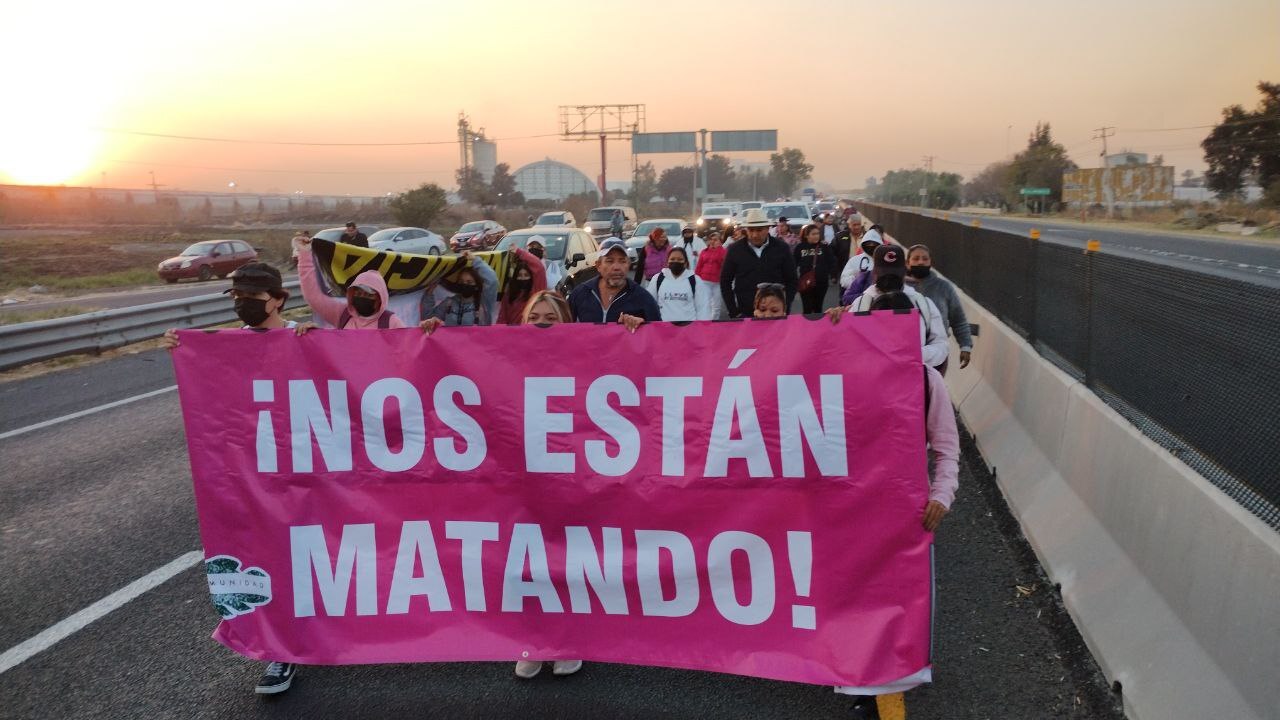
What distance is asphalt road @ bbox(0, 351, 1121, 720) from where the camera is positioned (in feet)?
12.4

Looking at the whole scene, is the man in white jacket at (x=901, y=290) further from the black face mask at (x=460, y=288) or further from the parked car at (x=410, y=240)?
the parked car at (x=410, y=240)

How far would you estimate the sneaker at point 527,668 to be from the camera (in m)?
4.07

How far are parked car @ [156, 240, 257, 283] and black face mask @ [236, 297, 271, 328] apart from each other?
97.9 ft

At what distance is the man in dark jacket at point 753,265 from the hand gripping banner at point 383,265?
12.9ft

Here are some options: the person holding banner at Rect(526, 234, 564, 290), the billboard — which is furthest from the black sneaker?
the billboard

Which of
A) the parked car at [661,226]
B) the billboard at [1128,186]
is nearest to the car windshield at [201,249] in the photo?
the parked car at [661,226]

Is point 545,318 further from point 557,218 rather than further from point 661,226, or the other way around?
point 557,218

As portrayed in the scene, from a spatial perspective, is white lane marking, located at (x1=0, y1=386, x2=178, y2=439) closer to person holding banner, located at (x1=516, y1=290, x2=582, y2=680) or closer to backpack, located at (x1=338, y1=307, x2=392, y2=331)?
backpack, located at (x1=338, y1=307, x2=392, y2=331)

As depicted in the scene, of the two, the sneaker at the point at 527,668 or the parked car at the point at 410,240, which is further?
the parked car at the point at 410,240

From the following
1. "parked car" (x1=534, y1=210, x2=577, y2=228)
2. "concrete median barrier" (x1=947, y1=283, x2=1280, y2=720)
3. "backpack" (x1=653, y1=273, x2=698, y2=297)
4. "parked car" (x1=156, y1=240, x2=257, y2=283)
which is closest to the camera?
"concrete median barrier" (x1=947, y1=283, x2=1280, y2=720)

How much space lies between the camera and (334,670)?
427 centimetres

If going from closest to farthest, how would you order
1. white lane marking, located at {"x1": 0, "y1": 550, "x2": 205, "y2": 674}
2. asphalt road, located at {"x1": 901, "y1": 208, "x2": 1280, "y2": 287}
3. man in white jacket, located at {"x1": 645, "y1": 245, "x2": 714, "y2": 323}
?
white lane marking, located at {"x1": 0, "y1": 550, "x2": 205, "y2": 674} → man in white jacket, located at {"x1": 645, "y1": 245, "x2": 714, "y2": 323} → asphalt road, located at {"x1": 901, "y1": 208, "x2": 1280, "y2": 287}

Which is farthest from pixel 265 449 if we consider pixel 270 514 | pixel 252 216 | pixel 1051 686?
pixel 252 216

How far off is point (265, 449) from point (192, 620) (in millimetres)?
1241
